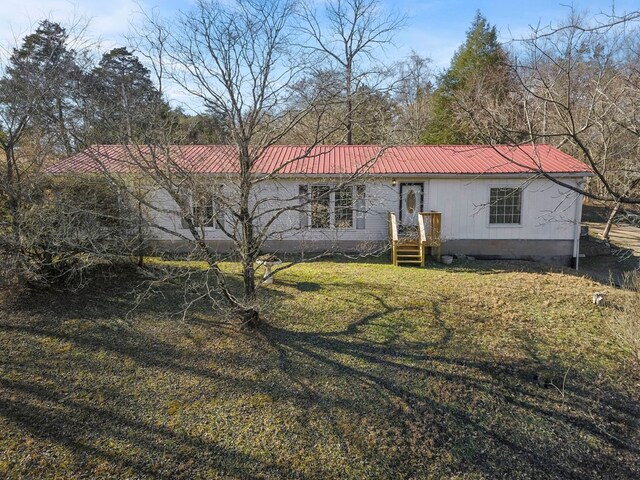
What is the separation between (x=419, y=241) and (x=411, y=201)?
1736mm

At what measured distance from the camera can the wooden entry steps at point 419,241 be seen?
427 inches

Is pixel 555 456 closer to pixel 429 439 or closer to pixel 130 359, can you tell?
pixel 429 439

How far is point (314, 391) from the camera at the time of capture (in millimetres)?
4660

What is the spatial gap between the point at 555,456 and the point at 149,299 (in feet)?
21.3

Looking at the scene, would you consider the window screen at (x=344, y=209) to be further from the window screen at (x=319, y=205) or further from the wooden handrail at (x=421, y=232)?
the wooden handrail at (x=421, y=232)

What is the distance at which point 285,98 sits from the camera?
5.45 m

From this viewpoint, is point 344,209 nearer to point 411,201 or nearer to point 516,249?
point 411,201

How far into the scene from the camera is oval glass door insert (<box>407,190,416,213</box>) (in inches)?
477

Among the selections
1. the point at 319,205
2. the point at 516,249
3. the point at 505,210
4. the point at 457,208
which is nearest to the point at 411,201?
the point at 457,208

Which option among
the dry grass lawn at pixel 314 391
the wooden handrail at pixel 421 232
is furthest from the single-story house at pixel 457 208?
the dry grass lawn at pixel 314 391

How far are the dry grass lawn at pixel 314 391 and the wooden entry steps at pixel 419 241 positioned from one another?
345cm

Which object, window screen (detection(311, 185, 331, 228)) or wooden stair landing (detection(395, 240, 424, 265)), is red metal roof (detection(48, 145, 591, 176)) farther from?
wooden stair landing (detection(395, 240, 424, 265))

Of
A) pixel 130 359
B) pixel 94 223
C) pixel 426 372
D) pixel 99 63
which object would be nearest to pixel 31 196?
pixel 94 223

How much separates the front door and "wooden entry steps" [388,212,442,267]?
2.48 feet
